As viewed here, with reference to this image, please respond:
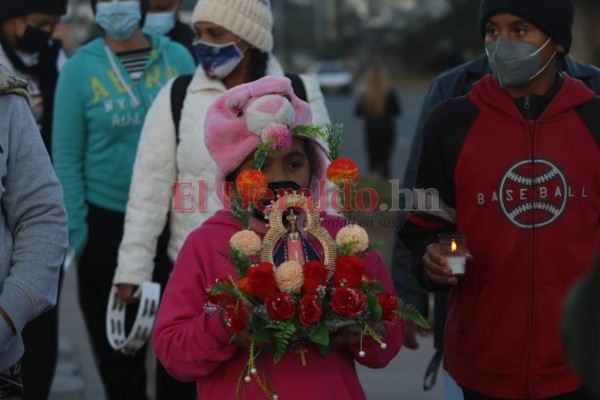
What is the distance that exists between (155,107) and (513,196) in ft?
6.58

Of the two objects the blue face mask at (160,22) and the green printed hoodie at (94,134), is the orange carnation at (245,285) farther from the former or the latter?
the blue face mask at (160,22)

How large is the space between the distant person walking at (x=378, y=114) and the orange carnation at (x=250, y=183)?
53.8 ft

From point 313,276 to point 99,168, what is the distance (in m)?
2.91

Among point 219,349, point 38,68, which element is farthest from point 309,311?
point 38,68

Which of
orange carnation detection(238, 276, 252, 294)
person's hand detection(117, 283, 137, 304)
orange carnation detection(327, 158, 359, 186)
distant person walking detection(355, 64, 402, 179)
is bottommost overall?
distant person walking detection(355, 64, 402, 179)

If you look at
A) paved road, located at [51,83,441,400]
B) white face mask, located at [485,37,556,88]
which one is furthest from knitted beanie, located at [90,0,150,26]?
white face mask, located at [485,37,556,88]

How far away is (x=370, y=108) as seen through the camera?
21016mm

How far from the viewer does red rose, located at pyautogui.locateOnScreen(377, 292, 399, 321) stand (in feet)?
12.5

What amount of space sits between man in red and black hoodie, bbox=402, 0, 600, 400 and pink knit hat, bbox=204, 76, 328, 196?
44cm

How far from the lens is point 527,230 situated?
4.17 meters

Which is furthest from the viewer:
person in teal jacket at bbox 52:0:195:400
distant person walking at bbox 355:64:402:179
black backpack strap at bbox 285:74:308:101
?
distant person walking at bbox 355:64:402:179

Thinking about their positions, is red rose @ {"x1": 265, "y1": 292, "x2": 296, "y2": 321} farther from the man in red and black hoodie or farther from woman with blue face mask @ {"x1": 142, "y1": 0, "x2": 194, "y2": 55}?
woman with blue face mask @ {"x1": 142, "y1": 0, "x2": 194, "y2": 55}

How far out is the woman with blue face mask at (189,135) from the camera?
5.59 metres

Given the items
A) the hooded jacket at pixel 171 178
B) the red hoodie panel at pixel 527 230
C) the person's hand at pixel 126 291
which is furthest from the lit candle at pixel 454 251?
the person's hand at pixel 126 291
